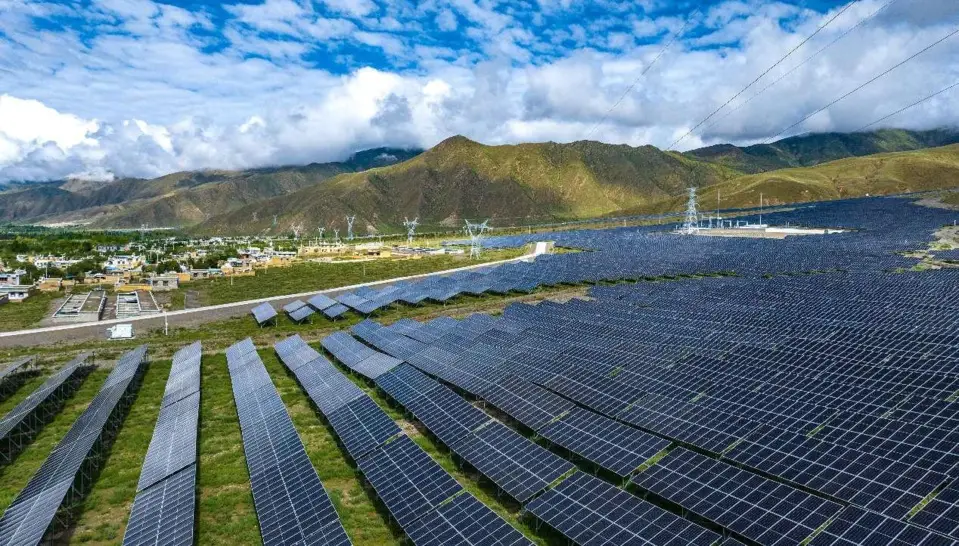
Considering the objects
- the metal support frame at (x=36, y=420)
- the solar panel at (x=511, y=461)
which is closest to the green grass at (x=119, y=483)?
the metal support frame at (x=36, y=420)

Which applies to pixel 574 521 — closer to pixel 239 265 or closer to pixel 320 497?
pixel 320 497

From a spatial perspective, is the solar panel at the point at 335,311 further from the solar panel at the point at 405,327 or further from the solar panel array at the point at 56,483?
the solar panel array at the point at 56,483

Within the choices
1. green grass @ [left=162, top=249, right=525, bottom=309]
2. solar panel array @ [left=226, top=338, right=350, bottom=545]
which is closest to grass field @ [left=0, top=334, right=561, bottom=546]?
solar panel array @ [left=226, top=338, right=350, bottom=545]

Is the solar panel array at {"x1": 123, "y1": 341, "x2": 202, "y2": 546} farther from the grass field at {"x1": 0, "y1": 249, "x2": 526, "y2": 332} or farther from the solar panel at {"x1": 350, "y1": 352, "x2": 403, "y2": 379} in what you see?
the grass field at {"x1": 0, "y1": 249, "x2": 526, "y2": 332}

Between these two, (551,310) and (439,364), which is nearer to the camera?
(439,364)

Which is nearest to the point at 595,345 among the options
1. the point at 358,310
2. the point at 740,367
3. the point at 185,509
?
the point at 740,367

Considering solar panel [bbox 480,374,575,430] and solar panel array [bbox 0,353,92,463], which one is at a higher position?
solar panel [bbox 480,374,575,430]

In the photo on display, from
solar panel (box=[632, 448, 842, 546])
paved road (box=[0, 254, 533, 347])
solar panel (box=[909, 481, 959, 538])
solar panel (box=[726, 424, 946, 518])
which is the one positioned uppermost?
solar panel (box=[909, 481, 959, 538])
